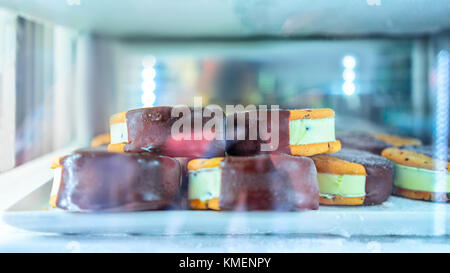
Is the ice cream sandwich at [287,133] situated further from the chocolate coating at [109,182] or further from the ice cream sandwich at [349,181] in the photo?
the chocolate coating at [109,182]

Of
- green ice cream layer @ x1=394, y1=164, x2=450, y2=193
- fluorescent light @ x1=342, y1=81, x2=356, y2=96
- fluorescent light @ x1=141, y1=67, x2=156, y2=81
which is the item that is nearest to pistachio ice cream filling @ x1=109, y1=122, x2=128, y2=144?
fluorescent light @ x1=141, y1=67, x2=156, y2=81

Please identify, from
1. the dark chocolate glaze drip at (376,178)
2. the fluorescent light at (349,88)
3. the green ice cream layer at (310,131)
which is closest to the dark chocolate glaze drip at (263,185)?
the green ice cream layer at (310,131)

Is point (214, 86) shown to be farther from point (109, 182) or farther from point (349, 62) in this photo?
point (109, 182)

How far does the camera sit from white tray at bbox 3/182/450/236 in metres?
0.65

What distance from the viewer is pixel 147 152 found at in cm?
75

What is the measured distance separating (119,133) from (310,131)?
0.55m

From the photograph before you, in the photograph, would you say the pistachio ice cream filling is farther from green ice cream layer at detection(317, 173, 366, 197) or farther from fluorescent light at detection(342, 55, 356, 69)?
fluorescent light at detection(342, 55, 356, 69)

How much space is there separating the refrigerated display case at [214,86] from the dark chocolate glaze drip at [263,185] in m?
0.03

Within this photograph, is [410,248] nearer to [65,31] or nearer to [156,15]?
[156,15]

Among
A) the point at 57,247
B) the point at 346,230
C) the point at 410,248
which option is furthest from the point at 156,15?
the point at 410,248

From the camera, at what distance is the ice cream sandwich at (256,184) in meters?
0.68
